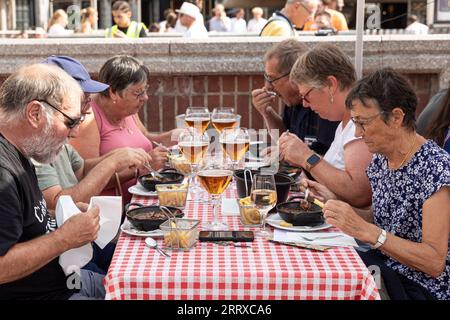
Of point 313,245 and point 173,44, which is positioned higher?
point 173,44

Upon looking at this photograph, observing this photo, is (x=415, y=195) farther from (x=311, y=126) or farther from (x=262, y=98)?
(x=262, y=98)

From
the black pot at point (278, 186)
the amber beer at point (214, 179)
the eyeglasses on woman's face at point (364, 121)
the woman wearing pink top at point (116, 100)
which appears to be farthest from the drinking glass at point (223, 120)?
the amber beer at point (214, 179)

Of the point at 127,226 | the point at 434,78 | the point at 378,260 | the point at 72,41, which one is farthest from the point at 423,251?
the point at 72,41

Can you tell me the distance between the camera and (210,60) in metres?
5.55

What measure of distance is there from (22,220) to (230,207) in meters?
0.95

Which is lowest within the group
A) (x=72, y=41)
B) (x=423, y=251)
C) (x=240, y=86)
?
(x=423, y=251)

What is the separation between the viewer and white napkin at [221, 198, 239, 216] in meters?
2.88

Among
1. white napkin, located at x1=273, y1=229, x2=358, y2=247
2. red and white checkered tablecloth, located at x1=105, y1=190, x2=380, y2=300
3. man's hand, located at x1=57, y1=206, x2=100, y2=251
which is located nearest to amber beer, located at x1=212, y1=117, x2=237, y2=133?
white napkin, located at x1=273, y1=229, x2=358, y2=247

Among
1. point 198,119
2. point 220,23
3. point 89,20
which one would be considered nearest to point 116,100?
point 198,119

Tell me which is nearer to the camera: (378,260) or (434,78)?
(378,260)

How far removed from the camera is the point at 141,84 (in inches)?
160

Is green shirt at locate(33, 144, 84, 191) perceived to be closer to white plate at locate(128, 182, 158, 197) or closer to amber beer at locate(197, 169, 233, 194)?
white plate at locate(128, 182, 158, 197)
